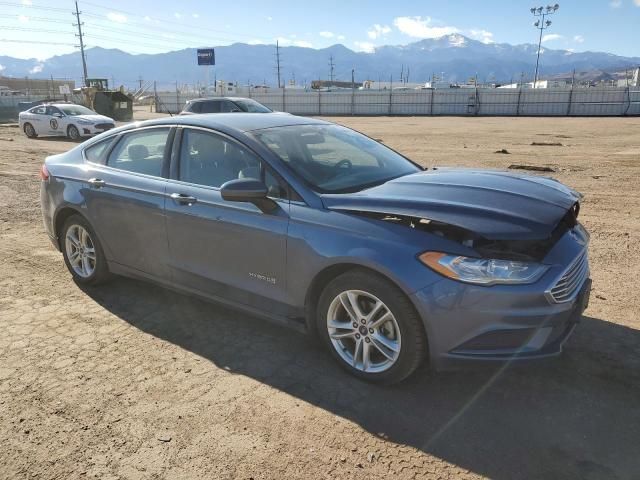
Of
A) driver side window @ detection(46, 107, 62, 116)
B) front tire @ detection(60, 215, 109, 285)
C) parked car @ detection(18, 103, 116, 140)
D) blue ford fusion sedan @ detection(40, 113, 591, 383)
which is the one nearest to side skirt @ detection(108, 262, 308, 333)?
blue ford fusion sedan @ detection(40, 113, 591, 383)

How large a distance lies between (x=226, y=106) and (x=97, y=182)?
1250cm

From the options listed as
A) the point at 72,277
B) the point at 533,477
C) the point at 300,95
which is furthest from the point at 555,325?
the point at 300,95

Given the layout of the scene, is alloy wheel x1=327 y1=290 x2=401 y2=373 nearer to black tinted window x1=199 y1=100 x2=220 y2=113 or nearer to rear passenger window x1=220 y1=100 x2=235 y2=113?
rear passenger window x1=220 y1=100 x2=235 y2=113

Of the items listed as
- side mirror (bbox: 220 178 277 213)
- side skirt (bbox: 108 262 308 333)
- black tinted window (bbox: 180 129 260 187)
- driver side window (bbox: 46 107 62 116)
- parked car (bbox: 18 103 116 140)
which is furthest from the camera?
driver side window (bbox: 46 107 62 116)

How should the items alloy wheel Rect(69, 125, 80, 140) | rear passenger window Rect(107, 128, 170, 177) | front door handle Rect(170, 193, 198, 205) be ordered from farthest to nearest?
alloy wheel Rect(69, 125, 80, 140), rear passenger window Rect(107, 128, 170, 177), front door handle Rect(170, 193, 198, 205)

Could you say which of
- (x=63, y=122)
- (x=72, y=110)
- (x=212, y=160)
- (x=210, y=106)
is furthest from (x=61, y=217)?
(x=72, y=110)

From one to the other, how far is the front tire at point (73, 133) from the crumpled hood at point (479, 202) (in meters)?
20.2

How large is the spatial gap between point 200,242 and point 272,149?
0.89 metres

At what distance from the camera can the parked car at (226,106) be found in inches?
637

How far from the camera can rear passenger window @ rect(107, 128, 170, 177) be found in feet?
13.8

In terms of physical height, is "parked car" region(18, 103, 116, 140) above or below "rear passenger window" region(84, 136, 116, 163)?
below

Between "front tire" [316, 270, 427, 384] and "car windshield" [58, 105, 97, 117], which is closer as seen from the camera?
"front tire" [316, 270, 427, 384]

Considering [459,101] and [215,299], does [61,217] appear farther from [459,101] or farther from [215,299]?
[459,101]

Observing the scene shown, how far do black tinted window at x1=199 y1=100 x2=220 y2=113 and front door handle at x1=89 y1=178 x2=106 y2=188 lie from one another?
1273 cm
